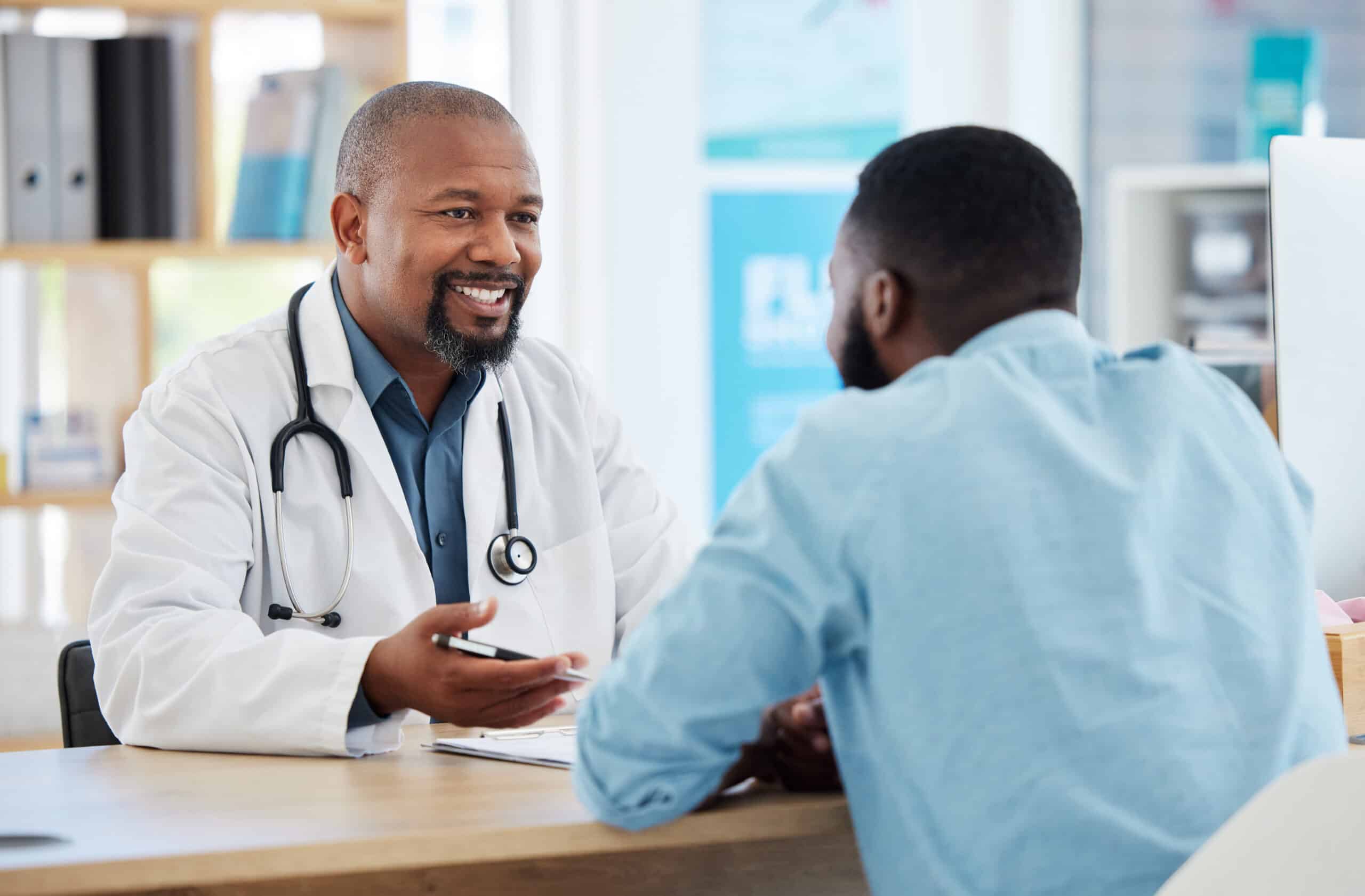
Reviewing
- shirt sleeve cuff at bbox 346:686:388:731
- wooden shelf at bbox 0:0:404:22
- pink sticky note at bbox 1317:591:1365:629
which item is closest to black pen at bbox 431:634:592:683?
shirt sleeve cuff at bbox 346:686:388:731

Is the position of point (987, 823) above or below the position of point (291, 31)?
below

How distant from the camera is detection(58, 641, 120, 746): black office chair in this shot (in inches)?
64.1

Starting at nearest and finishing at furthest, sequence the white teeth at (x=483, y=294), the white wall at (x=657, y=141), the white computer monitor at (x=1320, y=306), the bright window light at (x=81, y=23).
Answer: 1. the white computer monitor at (x=1320, y=306)
2. the white teeth at (x=483, y=294)
3. the bright window light at (x=81, y=23)
4. the white wall at (x=657, y=141)

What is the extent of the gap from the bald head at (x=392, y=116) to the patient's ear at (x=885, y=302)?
824 millimetres

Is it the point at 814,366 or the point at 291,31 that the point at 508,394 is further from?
the point at 814,366

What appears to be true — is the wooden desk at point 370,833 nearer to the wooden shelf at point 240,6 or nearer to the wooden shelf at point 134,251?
the wooden shelf at point 134,251

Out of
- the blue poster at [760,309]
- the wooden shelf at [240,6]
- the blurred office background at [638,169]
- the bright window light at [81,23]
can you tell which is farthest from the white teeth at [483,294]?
the blue poster at [760,309]

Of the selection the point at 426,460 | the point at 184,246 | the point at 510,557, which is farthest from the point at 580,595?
the point at 184,246

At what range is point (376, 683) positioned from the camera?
1261 mm

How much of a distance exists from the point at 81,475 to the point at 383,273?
1.35 meters

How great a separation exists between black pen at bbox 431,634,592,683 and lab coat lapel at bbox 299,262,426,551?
0.48 m

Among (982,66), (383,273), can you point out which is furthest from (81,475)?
(982,66)

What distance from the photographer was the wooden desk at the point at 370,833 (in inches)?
37.7

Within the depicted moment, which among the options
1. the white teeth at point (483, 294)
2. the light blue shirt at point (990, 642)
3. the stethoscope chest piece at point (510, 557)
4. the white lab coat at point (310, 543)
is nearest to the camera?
the light blue shirt at point (990, 642)
